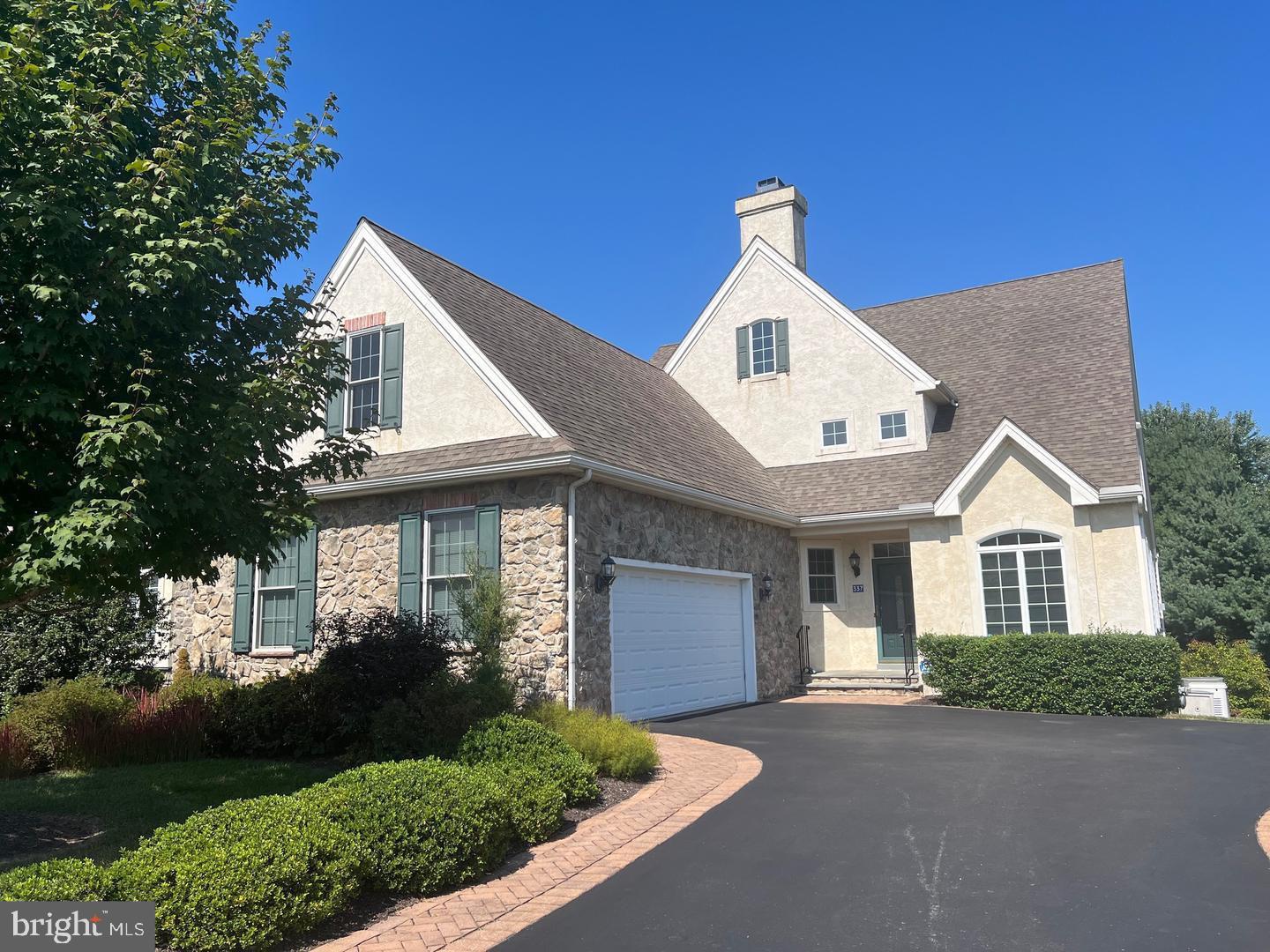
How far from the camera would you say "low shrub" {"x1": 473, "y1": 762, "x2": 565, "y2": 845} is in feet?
22.4

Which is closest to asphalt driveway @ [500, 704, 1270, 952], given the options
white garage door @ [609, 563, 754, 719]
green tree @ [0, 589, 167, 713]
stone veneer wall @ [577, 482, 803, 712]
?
stone veneer wall @ [577, 482, 803, 712]

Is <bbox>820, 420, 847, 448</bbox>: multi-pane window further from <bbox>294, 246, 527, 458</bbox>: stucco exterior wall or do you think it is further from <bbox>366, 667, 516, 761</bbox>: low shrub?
<bbox>366, 667, 516, 761</bbox>: low shrub

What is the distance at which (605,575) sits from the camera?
12.4 meters

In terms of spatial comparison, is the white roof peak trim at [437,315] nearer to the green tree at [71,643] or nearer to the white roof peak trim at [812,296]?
the green tree at [71,643]

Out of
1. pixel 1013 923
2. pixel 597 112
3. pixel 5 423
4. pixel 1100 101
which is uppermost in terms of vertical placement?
pixel 597 112

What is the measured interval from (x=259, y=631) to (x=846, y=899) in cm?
1186

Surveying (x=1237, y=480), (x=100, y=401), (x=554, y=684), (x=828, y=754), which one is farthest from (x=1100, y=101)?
(x=1237, y=480)

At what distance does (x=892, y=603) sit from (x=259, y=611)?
39.7 feet

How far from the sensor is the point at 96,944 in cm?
446

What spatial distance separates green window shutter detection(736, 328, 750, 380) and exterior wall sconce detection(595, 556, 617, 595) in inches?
381

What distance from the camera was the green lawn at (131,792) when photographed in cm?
694

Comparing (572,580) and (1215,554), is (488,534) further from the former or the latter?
(1215,554)

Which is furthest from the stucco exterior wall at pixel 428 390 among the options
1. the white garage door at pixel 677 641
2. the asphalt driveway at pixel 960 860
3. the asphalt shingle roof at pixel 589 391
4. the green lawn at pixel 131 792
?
the asphalt driveway at pixel 960 860

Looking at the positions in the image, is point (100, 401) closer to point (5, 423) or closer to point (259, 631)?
point (5, 423)
